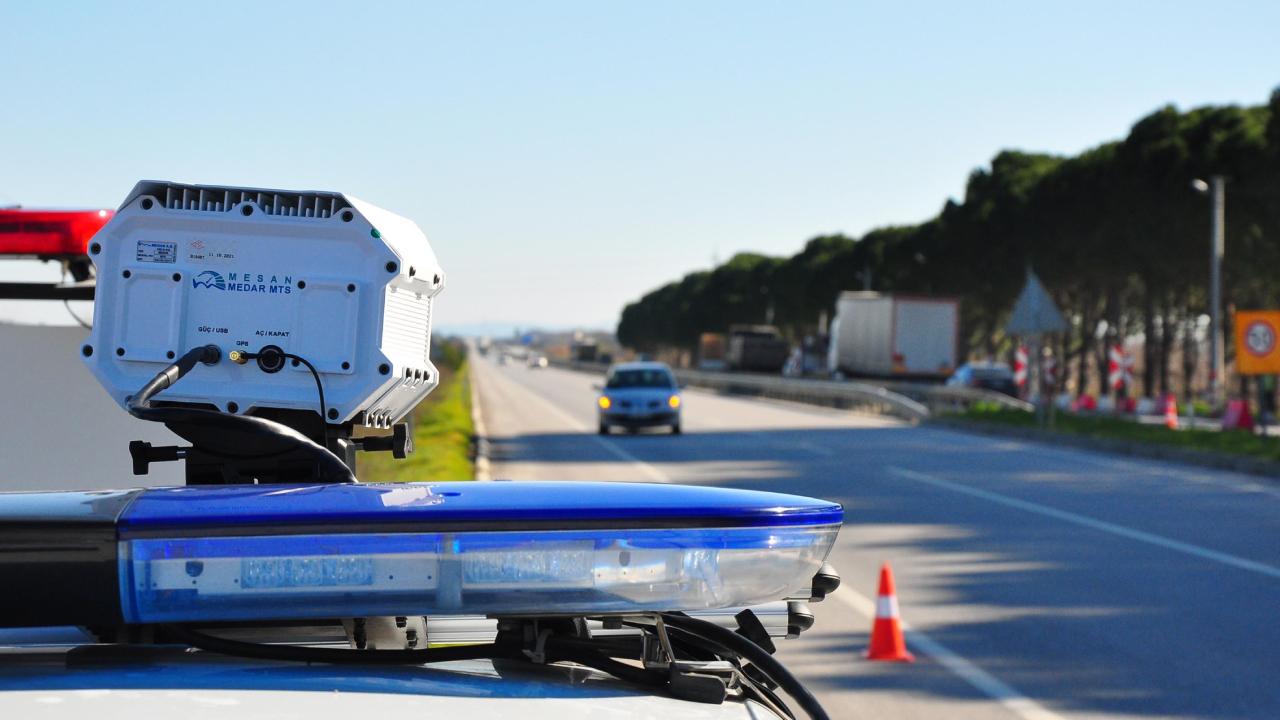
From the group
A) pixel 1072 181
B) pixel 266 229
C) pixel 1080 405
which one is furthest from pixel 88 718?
pixel 1072 181

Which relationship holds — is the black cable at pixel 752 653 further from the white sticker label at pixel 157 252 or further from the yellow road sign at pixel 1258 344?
the yellow road sign at pixel 1258 344

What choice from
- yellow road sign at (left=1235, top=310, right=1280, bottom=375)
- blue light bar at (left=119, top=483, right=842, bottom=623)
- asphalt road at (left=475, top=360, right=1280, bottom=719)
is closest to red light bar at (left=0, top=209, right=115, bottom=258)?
blue light bar at (left=119, top=483, right=842, bottom=623)

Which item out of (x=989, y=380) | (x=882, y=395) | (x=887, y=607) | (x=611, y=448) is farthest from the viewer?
(x=989, y=380)

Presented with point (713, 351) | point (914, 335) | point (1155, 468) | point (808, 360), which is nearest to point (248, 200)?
point (1155, 468)

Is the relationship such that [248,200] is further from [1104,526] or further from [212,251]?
[1104,526]

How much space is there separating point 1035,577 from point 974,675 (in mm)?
3578

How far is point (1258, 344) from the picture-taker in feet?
85.7

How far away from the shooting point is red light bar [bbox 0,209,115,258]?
3.94 metres

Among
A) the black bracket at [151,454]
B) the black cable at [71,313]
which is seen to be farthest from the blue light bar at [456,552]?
the black cable at [71,313]

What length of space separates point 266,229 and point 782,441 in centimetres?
2726

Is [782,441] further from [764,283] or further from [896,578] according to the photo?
[764,283]

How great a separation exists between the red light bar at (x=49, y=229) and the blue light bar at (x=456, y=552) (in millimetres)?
2108

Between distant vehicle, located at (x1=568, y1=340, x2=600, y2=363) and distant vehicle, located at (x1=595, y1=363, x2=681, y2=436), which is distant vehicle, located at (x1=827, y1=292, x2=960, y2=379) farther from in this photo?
distant vehicle, located at (x1=568, y1=340, x2=600, y2=363)

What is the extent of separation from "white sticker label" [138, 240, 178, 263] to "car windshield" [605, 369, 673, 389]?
30586 millimetres
